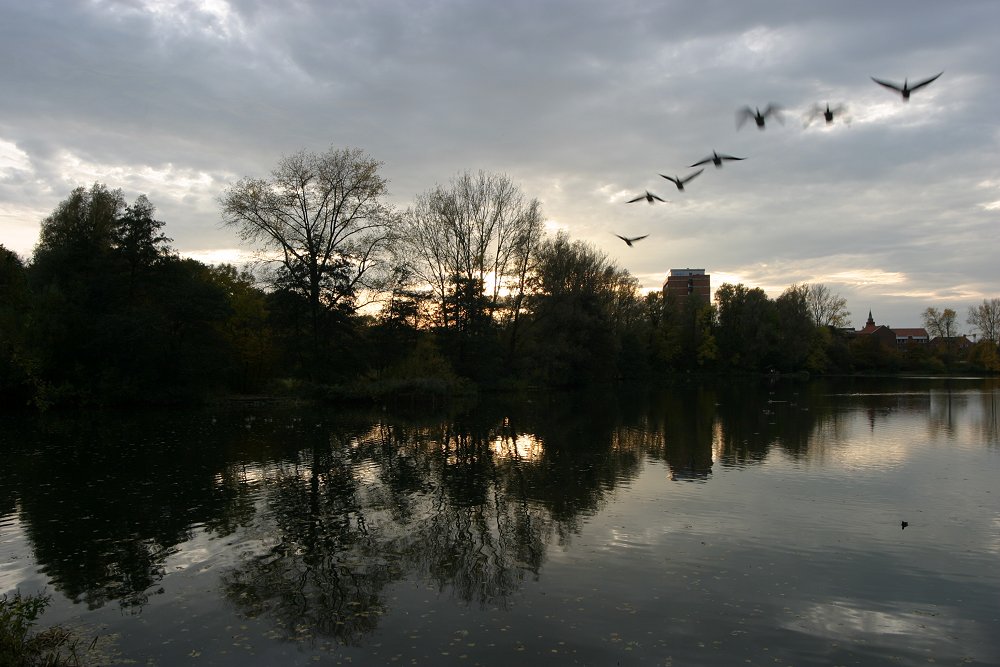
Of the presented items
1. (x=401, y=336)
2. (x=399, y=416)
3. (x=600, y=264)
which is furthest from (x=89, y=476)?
(x=600, y=264)

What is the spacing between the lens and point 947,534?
36.5 ft

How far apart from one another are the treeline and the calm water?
1528 centimetres

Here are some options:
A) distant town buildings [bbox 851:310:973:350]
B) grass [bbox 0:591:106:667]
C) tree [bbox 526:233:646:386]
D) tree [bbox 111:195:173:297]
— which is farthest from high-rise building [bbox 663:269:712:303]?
grass [bbox 0:591:106:667]

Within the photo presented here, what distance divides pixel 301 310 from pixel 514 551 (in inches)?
1294

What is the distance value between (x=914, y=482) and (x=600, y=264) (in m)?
51.4

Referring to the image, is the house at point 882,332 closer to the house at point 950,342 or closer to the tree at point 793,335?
the house at point 950,342

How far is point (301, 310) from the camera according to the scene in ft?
132

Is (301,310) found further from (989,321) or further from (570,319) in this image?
(989,321)

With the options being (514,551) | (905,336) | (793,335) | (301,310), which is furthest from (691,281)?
(514,551)

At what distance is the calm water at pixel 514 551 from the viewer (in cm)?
707

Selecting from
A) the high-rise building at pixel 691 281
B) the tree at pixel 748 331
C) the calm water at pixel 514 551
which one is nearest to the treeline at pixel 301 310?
the calm water at pixel 514 551

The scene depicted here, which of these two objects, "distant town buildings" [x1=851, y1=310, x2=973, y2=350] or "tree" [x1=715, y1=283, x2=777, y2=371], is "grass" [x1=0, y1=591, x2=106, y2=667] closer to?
"tree" [x1=715, y1=283, x2=777, y2=371]

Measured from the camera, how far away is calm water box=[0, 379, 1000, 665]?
7.07 m

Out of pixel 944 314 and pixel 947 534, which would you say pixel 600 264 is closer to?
pixel 947 534
